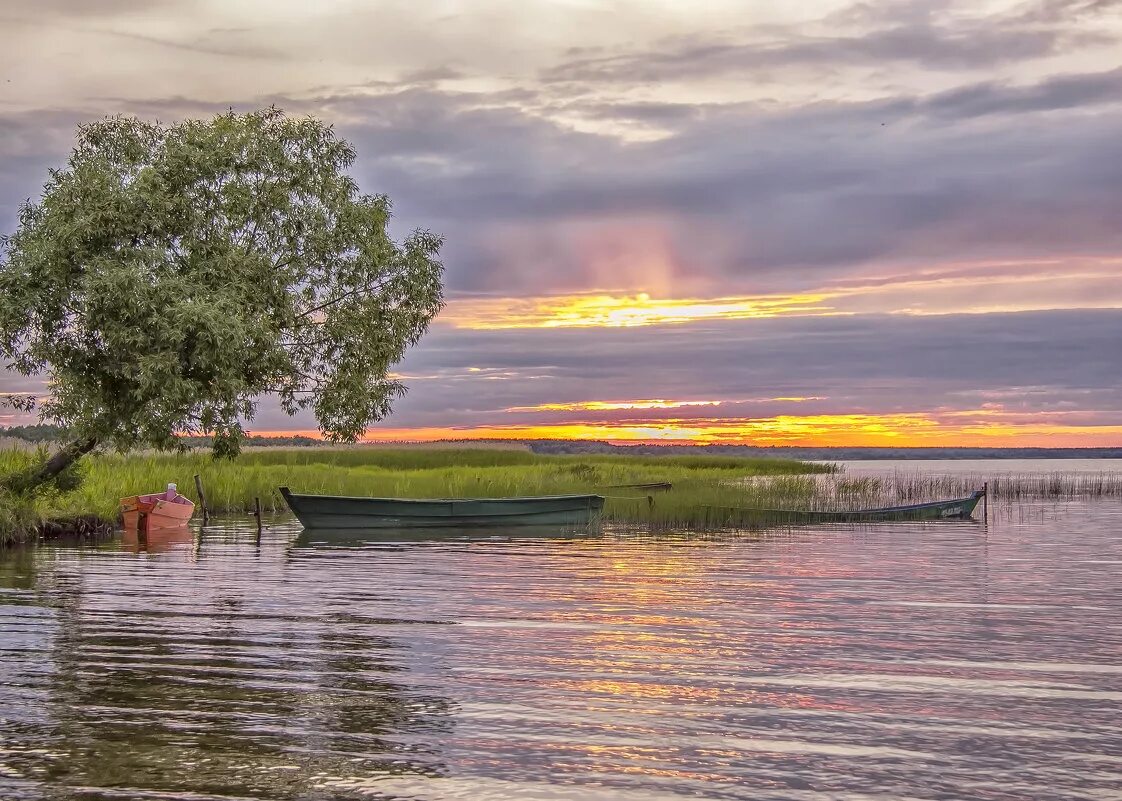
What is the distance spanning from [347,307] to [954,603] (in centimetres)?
1926

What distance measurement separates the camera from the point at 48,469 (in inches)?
1195

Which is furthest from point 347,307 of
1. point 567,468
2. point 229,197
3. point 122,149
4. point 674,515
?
point 567,468

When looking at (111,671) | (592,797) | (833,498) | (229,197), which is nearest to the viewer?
(592,797)

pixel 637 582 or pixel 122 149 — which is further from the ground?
pixel 122 149

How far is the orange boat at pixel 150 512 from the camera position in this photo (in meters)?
33.2

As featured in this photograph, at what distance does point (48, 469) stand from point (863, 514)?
26.9 metres

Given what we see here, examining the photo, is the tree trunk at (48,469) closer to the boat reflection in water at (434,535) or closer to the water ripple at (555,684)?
the boat reflection in water at (434,535)

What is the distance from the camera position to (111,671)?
12.0 m

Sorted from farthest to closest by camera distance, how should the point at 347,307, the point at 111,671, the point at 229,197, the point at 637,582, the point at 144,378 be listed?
1. the point at 347,307
2. the point at 229,197
3. the point at 144,378
4. the point at 637,582
5. the point at 111,671

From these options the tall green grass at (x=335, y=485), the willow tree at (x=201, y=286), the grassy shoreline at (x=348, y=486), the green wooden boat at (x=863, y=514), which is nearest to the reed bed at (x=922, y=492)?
the grassy shoreline at (x=348, y=486)

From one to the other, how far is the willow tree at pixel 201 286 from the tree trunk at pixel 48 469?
0.06 m

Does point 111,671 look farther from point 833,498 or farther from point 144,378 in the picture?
point 833,498

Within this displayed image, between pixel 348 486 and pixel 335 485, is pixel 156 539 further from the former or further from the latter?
pixel 348 486

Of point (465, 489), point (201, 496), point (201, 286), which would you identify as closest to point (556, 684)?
point (201, 286)
